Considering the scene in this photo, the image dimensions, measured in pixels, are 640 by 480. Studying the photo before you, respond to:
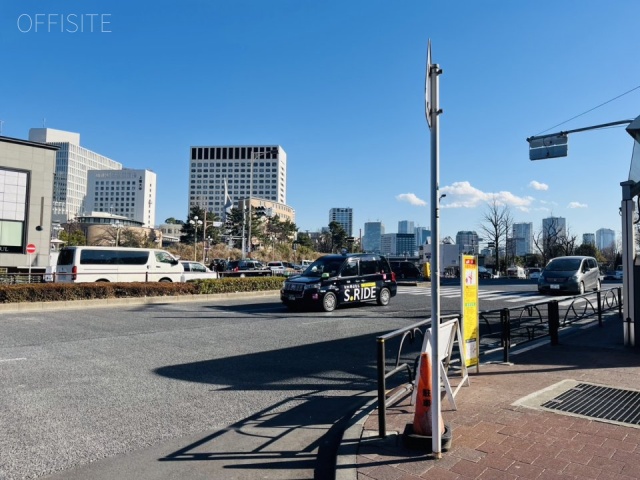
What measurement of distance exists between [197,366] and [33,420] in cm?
292

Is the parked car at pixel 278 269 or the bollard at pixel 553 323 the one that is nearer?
the bollard at pixel 553 323

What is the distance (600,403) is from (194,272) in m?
23.1

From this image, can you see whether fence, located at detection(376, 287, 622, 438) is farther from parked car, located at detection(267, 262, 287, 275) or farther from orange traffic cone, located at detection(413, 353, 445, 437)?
parked car, located at detection(267, 262, 287, 275)

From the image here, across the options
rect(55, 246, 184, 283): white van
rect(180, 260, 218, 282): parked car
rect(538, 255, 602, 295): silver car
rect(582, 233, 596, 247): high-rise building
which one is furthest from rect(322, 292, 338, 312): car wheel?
rect(582, 233, 596, 247): high-rise building

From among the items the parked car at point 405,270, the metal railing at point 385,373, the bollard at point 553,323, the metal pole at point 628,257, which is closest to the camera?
the metal railing at point 385,373

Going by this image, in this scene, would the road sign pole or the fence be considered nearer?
the road sign pole

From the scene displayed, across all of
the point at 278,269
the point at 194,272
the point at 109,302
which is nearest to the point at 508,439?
the point at 109,302

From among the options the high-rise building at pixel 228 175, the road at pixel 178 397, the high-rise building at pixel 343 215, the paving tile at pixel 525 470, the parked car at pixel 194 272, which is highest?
the high-rise building at pixel 228 175

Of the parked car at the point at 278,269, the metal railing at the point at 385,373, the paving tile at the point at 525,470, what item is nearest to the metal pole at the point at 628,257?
the metal railing at the point at 385,373

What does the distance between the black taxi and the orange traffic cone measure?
1082 cm

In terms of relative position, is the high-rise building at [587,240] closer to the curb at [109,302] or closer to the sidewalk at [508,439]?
the curb at [109,302]

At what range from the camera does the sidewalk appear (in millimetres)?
3742

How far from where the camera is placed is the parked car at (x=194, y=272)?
82.3ft

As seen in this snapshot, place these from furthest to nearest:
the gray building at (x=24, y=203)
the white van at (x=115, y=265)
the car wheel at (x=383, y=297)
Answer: the gray building at (x=24, y=203)
the white van at (x=115, y=265)
the car wheel at (x=383, y=297)
